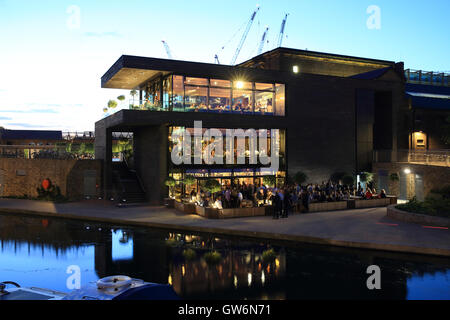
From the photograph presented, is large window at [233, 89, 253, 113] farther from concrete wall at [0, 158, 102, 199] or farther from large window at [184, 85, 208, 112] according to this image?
concrete wall at [0, 158, 102, 199]

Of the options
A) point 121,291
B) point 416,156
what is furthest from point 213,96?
point 121,291

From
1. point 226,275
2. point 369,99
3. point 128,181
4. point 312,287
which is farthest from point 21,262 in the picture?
point 369,99

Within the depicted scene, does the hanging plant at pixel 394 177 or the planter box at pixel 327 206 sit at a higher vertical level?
the hanging plant at pixel 394 177

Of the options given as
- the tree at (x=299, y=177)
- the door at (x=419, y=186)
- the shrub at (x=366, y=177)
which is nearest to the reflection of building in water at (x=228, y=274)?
the tree at (x=299, y=177)

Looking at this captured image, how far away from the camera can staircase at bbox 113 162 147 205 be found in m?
27.0

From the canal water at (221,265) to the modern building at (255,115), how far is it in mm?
10098

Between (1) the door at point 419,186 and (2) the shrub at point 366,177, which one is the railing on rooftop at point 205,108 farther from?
(1) the door at point 419,186

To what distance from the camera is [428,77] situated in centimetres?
5250

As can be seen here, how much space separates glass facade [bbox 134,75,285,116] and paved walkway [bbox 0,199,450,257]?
23.2 ft

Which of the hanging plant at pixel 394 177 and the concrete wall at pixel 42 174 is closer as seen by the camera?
the hanging plant at pixel 394 177

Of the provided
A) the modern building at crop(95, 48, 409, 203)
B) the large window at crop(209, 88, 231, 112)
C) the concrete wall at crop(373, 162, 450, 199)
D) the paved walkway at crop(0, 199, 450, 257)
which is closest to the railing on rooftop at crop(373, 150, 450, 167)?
the concrete wall at crop(373, 162, 450, 199)

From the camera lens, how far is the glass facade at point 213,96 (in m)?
25.6

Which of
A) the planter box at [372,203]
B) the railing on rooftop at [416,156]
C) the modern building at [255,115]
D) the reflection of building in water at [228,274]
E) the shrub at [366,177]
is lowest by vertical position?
the reflection of building in water at [228,274]

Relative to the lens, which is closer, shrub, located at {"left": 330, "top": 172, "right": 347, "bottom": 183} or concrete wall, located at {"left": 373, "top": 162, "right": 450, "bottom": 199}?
concrete wall, located at {"left": 373, "top": 162, "right": 450, "bottom": 199}
